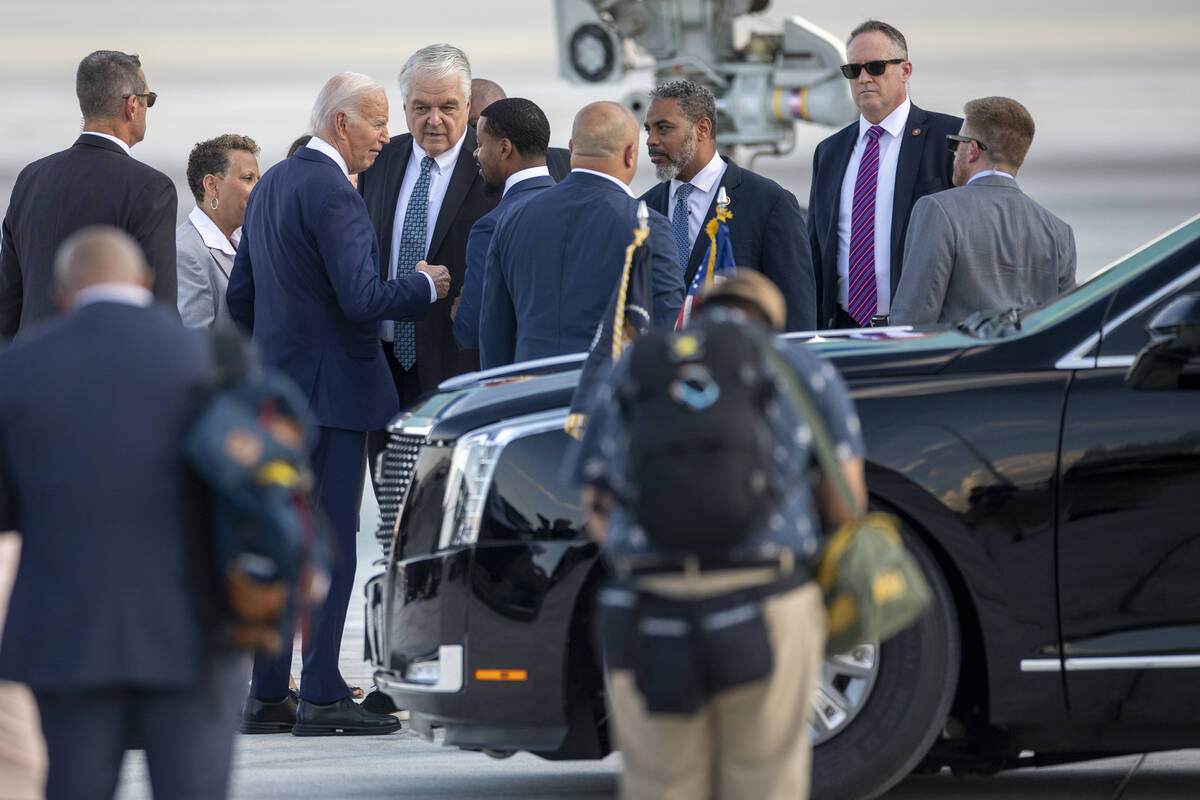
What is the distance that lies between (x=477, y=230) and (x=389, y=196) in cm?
72

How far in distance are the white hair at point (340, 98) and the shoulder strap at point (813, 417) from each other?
316 centimetres

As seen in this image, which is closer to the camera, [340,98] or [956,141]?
[340,98]

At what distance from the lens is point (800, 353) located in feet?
10.8

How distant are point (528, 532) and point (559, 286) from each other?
47.8 inches

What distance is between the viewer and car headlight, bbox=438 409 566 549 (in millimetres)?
4531

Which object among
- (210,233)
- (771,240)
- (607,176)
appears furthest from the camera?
(210,233)

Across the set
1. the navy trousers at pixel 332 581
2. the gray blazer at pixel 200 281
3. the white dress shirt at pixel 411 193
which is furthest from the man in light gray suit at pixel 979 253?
the gray blazer at pixel 200 281

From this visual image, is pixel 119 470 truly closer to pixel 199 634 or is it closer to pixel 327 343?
pixel 199 634

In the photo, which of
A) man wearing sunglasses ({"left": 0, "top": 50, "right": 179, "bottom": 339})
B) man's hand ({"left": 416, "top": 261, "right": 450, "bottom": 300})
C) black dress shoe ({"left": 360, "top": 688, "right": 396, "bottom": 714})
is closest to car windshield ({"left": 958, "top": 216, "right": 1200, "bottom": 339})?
man's hand ({"left": 416, "top": 261, "right": 450, "bottom": 300})

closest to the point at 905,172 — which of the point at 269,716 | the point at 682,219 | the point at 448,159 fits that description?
the point at 682,219

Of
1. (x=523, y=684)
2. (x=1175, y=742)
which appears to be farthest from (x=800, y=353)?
(x=1175, y=742)

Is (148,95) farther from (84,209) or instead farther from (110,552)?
(110,552)

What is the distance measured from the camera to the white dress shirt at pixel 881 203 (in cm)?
662

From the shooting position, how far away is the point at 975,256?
5.87 m
